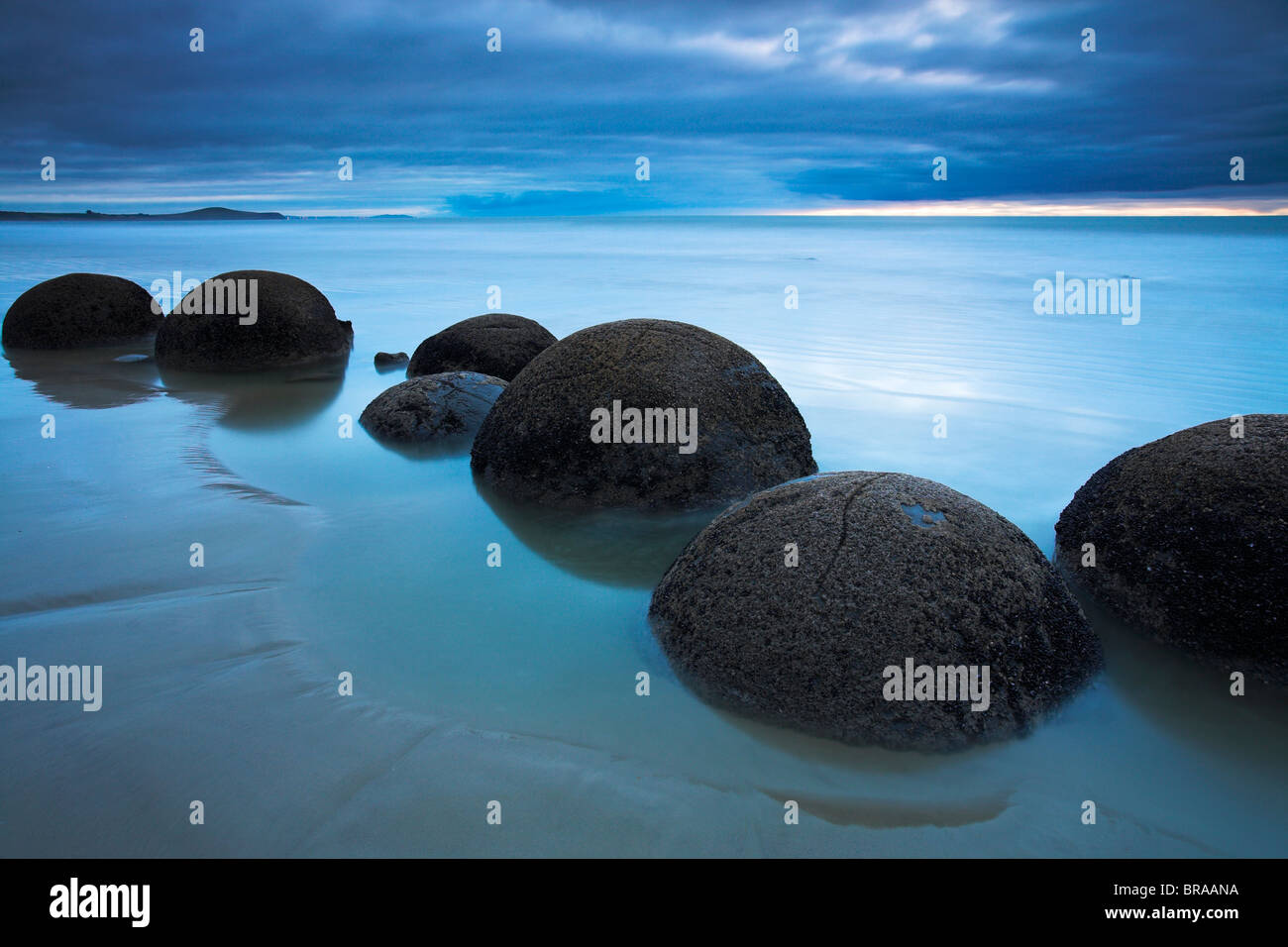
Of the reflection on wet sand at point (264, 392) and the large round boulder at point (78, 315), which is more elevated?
the large round boulder at point (78, 315)

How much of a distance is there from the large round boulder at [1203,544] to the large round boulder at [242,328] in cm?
1184

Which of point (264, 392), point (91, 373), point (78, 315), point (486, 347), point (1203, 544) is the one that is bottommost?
point (1203, 544)

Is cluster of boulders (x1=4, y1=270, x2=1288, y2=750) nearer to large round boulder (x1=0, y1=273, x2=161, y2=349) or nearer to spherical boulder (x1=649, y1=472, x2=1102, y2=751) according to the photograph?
spherical boulder (x1=649, y1=472, x2=1102, y2=751)

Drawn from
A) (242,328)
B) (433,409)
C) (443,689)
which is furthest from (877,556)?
(242,328)

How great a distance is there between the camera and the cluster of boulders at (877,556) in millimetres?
3781

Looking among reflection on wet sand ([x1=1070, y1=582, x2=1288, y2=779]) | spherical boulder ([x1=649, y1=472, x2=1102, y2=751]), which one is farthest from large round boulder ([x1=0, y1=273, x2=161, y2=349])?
reflection on wet sand ([x1=1070, y1=582, x2=1288, y2=779])

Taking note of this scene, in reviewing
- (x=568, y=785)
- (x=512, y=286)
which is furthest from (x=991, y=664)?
(x=512, y=286)

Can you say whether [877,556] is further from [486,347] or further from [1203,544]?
[486,347]

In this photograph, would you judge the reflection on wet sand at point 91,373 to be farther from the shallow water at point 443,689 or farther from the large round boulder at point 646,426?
the large round boulder at point 646,426

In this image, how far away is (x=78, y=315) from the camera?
51.0 ft

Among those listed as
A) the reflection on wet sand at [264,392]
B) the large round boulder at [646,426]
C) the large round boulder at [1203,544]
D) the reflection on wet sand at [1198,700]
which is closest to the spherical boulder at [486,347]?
the reflection on wet sand at [264,392]

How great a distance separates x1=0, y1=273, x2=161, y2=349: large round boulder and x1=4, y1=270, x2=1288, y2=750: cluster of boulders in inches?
503

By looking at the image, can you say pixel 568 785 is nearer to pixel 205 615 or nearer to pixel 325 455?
pixel 205 615

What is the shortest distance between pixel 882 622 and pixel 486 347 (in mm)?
8340
